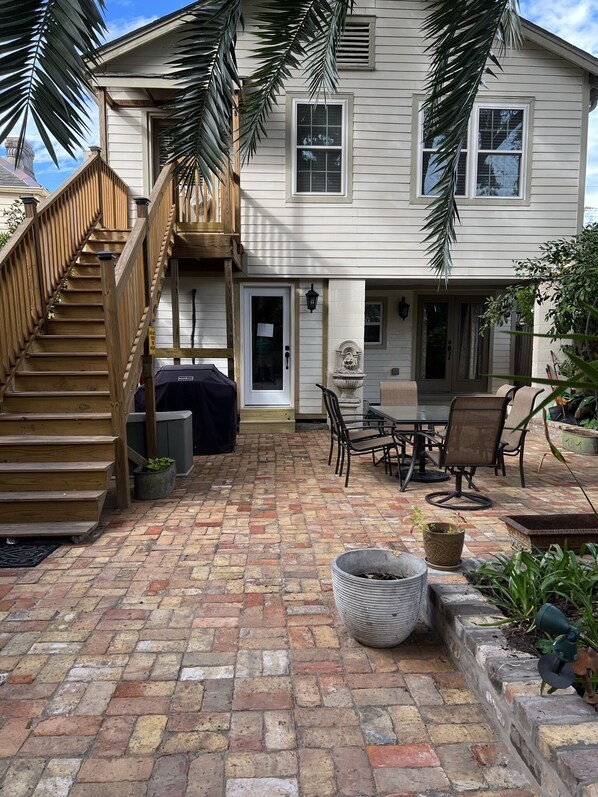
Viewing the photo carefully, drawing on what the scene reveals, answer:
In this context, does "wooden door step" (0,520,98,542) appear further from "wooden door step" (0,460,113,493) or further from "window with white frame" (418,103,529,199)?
"window with white frame" (418,103,529,199)

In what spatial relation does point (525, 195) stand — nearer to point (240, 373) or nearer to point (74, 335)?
point (240, 373)

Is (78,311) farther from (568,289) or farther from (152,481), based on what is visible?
(568,289)

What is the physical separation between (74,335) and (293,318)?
4194 mm

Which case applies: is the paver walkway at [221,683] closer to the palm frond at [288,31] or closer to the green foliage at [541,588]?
the green foliage at [541,588]

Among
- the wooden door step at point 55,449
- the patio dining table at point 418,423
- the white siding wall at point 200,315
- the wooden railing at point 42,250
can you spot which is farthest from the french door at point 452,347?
the wooden door step at point 55,449

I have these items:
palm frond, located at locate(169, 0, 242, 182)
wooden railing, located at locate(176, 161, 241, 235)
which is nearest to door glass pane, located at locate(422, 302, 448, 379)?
wooden railing, located at locate(176, 161, 241, 235)

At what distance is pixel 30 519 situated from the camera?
4254 millimetres

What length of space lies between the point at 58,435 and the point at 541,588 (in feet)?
13.4

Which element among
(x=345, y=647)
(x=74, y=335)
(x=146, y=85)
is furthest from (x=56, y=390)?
(x=146, y=85)

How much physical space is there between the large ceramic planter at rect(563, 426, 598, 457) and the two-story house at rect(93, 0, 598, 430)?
2.10m

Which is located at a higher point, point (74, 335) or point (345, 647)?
point (74, 335)

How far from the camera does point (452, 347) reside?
11.6 meters

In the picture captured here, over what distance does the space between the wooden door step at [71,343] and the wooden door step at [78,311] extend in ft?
1.54

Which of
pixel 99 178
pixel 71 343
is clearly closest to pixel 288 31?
pixel 71 343
